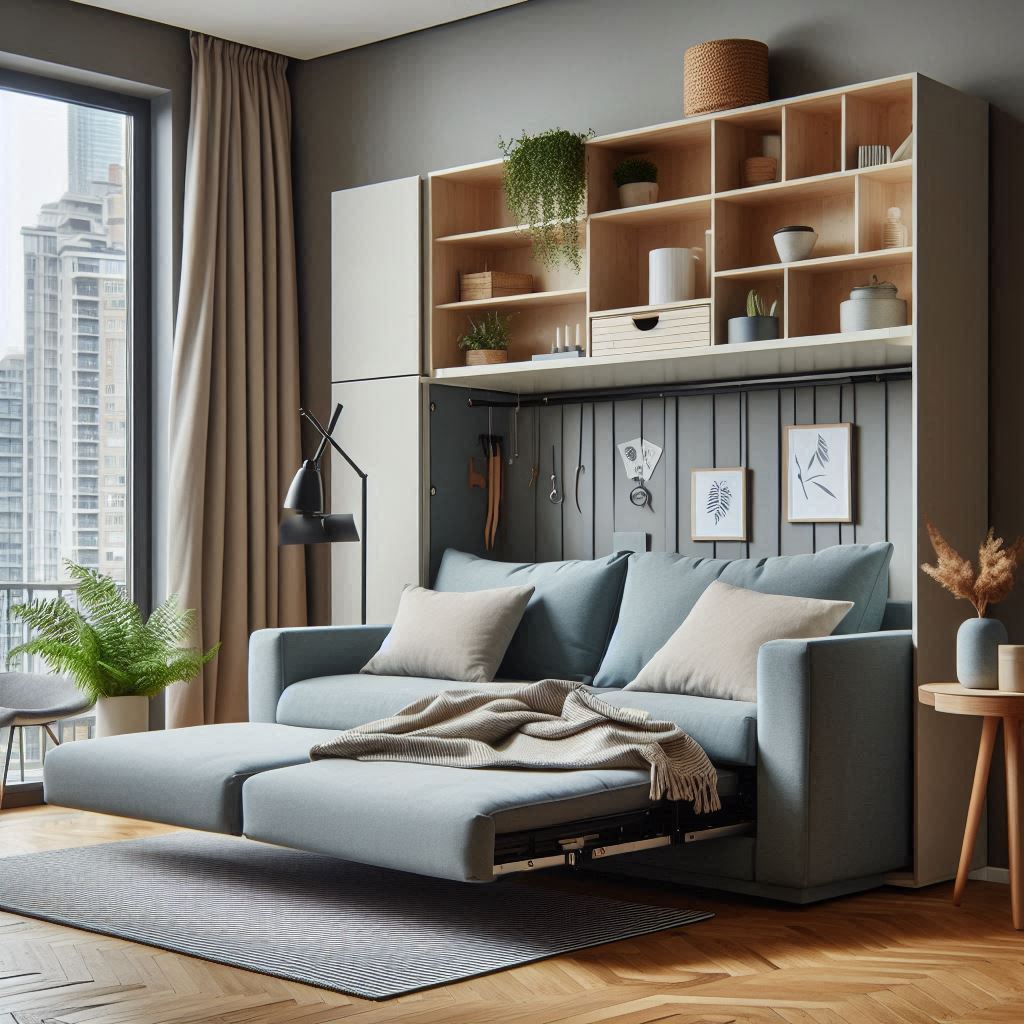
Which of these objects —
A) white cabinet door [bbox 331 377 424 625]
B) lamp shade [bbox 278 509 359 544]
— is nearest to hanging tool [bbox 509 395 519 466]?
white cabinet door [bbox 331 377 424 625]

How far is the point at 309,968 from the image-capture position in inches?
126

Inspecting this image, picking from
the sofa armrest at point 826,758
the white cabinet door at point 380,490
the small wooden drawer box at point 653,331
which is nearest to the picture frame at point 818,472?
the small wooden drawer box at point 653,331

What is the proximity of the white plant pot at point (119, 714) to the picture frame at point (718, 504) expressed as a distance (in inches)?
79.1

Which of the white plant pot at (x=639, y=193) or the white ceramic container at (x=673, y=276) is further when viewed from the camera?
the white plant pot at (x=639, y=193)

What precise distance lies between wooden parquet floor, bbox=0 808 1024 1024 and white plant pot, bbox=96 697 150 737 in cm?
158

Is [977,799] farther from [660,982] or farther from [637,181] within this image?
[637,181]

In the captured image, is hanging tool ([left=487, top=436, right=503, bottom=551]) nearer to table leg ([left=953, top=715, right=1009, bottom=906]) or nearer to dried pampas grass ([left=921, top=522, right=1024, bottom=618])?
dried pampas grass ([left=921, top=522, right=1024, bottom=618])

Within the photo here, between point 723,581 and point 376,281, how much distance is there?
183 centimetres

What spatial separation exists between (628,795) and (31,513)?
2959 millimetres

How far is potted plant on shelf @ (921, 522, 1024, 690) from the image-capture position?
12.4 feet

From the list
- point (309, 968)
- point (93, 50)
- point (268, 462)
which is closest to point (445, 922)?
point (309, 968)

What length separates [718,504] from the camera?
4973 mm

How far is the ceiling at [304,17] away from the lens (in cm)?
550

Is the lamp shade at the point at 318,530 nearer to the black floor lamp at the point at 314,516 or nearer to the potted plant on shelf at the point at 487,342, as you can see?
the black floor lamp at the point at 314,516
